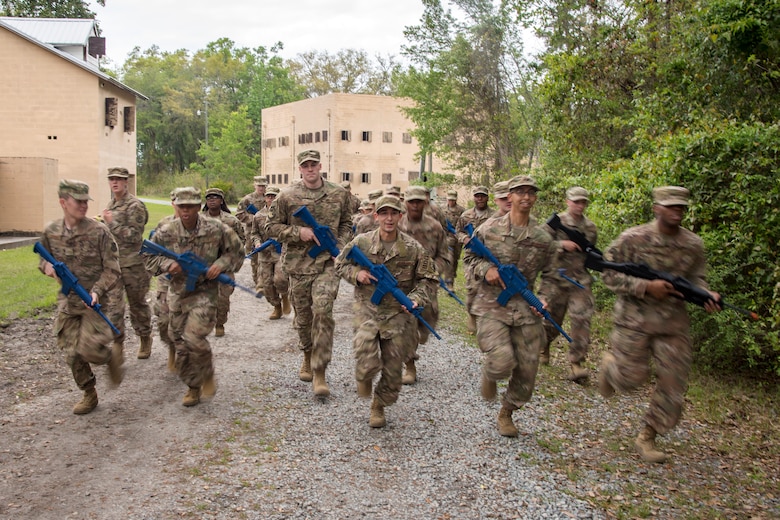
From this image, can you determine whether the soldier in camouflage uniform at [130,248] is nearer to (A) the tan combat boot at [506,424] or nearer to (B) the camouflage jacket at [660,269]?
(A) the tan combat boot at [506,424]

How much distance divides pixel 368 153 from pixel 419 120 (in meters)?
20.2

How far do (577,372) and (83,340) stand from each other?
17.9ft

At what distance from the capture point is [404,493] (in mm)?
4934

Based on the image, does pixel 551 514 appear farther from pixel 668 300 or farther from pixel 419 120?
pixel 419 120

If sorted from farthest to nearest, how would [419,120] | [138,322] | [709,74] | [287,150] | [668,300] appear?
[287,150] → [419,120] → [709,74] → [138,322] → [668,300]

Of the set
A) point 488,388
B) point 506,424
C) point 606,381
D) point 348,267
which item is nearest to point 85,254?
point 348,267

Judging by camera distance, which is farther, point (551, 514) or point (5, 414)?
point (5, 414)

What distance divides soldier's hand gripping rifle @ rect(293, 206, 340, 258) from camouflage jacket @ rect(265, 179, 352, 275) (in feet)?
0.20

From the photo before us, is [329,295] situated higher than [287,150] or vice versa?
[287,150]

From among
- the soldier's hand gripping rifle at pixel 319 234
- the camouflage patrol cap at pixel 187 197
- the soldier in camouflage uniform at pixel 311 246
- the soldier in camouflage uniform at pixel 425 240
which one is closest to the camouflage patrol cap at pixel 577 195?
the soldier in camouflage uniform at pixel 425 240

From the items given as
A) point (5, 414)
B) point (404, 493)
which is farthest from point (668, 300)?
point (5, 414)

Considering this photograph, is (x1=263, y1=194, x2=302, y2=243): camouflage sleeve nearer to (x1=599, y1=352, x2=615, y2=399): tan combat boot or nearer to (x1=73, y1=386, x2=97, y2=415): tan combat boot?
(x1=73, y1=386, x2=97, y2=415): tan combat boot

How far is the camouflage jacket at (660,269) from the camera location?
18.4ft

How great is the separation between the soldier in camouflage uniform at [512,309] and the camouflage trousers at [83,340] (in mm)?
3535
